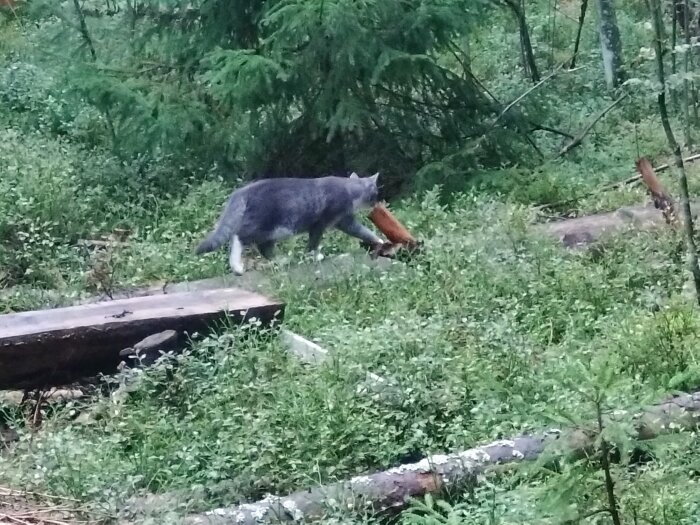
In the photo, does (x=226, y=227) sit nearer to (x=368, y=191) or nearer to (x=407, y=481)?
(x=368, y=191)

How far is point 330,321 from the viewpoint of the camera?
6.65m

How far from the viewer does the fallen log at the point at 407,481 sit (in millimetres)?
4336

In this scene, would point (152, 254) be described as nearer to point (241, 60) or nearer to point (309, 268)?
point (309, 268)

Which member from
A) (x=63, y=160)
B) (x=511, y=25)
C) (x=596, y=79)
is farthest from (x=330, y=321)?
(x=511, y=25)

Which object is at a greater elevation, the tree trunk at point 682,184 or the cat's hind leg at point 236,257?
the tree trunk at point 682,184

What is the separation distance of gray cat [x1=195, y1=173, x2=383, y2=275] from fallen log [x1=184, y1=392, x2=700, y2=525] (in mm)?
3556

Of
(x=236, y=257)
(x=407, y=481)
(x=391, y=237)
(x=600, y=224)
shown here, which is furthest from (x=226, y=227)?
(x=407, y=481)

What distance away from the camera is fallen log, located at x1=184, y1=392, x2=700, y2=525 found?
434 centimetres

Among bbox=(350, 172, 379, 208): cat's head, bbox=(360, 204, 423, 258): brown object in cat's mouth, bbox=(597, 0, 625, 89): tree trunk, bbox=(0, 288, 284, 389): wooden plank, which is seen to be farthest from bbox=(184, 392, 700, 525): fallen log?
bbox=(597, 0, 625, 89): tree trunk

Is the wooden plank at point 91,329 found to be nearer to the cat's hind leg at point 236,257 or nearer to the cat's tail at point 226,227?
the cat's hind leg at point 236,257

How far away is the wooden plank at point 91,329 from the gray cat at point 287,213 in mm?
1399

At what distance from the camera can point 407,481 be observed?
456 centimetres

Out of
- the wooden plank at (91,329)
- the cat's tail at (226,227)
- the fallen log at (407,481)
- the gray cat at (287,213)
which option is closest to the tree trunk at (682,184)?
the fallen log at (407,481)

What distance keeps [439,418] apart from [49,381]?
2.46m
